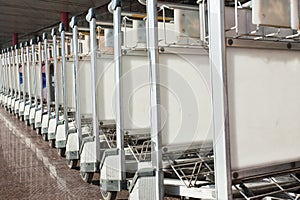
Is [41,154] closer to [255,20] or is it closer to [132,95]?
[132,95]

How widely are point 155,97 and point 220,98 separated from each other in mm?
550

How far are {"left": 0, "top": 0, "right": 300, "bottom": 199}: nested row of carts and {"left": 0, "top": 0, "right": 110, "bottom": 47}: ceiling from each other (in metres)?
9.51

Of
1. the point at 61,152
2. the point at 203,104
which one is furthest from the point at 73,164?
the point at 203,104

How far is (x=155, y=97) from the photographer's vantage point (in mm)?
1622

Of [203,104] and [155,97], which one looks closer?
[155,97]

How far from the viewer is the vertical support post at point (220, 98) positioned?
1095 millimetres

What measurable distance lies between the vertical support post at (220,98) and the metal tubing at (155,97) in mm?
518

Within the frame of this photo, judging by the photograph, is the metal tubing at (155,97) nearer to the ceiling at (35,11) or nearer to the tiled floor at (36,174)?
the tiled floor at (36,174)

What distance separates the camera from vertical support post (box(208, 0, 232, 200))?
109 cm

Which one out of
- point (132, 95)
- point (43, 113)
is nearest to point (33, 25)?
point (43, 113)

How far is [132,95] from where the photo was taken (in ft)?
7.71

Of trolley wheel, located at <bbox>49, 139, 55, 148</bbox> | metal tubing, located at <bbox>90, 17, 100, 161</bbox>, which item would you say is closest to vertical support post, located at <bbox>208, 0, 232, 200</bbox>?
metal tubing, located at <bbox>90, 17, 100, 161</bbox>

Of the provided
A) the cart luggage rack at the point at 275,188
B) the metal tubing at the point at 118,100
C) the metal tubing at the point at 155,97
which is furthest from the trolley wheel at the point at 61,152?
the cart luggage rack at the point at 275,188

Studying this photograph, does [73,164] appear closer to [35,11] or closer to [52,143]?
[52,143]
